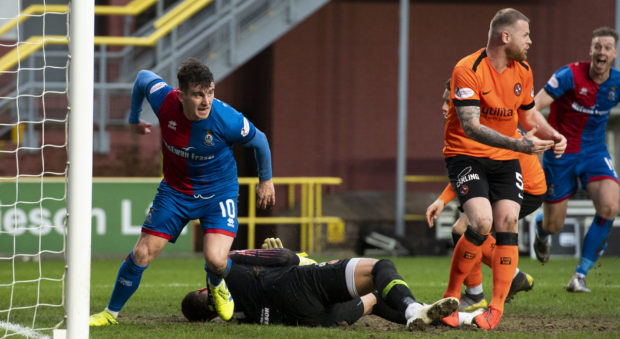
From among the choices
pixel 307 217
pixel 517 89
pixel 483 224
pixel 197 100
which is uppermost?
pixel 517 89

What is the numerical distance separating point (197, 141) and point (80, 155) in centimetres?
138

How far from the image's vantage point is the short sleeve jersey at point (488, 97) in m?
5.66

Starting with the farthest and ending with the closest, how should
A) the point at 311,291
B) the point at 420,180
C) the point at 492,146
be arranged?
the point at 420,180 < the point at 492,146 < the point at 311,291

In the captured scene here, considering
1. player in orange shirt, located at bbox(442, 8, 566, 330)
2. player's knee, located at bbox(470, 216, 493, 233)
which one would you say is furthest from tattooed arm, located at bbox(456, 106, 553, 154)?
player's knee, located at bbox(470, 216, 493, 233)

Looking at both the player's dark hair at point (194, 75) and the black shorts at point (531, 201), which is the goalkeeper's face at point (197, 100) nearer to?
the player's dark hair at point (194, 75)

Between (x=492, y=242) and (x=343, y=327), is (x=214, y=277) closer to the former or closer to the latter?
(x=343, y=327)

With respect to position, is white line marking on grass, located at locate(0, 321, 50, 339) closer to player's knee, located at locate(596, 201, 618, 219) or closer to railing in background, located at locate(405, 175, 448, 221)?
player's knee, located at locate(596, 201, 618, 219)

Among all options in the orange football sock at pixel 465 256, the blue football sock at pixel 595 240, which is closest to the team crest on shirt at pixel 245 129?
the orange football sock at pixel 465 256

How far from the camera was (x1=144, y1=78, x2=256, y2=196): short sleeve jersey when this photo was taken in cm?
577

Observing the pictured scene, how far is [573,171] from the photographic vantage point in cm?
821

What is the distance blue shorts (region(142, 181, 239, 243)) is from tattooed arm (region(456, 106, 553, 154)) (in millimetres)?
1643

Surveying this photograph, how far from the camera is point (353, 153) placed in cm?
1661

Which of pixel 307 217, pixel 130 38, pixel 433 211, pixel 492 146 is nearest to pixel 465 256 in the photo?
pixel 433 211

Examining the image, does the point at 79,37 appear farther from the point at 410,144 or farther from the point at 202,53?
the point at 410,144
